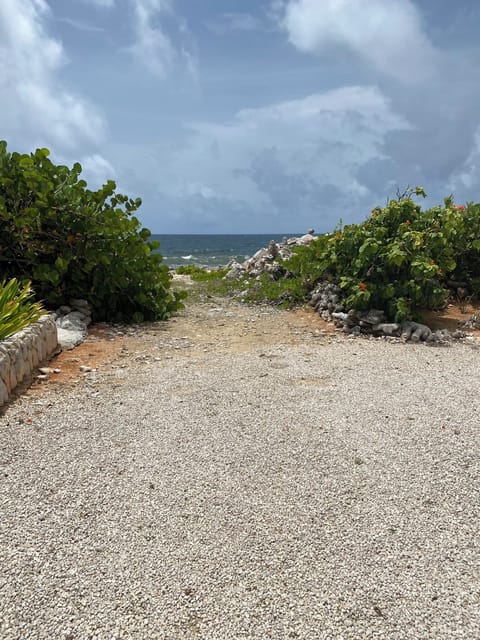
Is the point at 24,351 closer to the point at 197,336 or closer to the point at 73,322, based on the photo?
the point at 73,322

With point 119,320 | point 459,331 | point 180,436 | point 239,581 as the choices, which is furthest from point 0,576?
point 459,331

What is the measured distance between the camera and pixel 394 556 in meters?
2.68

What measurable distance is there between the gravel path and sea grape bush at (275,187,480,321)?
2.54 metres

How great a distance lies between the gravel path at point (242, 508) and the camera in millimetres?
2322

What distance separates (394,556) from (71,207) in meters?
7.07

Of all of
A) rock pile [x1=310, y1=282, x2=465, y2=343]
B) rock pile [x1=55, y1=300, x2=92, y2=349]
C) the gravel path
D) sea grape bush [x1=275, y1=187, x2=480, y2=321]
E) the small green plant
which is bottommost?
the gravel path

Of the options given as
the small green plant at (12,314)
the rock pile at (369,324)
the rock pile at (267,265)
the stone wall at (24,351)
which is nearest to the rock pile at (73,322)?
the stone wall at (24,351)

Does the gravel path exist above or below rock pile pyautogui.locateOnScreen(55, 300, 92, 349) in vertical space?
below

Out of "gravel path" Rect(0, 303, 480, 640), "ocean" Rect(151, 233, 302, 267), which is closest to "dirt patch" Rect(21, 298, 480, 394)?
"gravel path" Rect(0, 303, 480, 640)

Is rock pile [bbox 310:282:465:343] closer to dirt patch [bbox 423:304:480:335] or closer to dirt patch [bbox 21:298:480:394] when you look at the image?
dirt patch [bbox 21:298:480:394]

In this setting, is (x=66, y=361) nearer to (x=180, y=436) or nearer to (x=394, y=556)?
(x=180, y=436)

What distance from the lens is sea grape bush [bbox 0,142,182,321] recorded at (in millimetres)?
7453

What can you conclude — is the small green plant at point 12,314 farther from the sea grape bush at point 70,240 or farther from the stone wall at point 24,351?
the sea grape bush at point 70,240

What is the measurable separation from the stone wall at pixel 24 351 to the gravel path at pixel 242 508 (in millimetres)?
282
